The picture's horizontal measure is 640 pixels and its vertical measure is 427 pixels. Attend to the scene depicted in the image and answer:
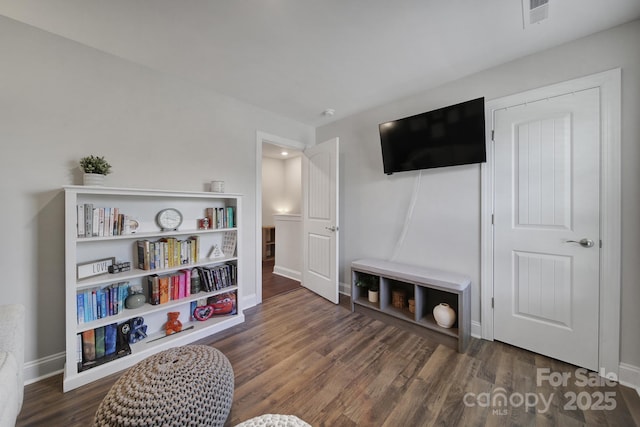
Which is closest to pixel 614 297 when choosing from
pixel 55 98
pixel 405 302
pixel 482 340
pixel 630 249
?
pixel 630 249

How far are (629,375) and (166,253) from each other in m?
3.49

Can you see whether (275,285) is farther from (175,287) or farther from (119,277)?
(119,277)

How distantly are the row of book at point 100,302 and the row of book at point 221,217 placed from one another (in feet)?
2.82

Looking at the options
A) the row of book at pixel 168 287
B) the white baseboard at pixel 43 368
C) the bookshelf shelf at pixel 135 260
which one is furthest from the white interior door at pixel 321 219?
the white baseboard at pixel 43 368

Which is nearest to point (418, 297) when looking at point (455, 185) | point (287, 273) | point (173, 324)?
point (455, 185)

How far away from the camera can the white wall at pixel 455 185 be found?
1591mm

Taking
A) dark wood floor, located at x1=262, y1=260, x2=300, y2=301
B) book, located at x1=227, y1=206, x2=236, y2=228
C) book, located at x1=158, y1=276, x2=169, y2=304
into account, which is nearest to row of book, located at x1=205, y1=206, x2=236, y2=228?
book, located at x1=227, y1=206, x2=236, y2=228

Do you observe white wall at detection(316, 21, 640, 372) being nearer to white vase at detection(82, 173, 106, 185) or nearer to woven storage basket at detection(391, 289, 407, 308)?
woven storage basket at detection(391, 289, 407, 308)

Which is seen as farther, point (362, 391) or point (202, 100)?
point (202, 100)

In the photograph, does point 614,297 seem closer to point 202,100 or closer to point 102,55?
point 202,100

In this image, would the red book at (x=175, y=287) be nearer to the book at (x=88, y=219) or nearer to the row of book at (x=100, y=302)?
the row of book at (x=100, y=302)

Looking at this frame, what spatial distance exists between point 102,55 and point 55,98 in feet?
1.63

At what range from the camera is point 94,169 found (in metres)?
1.75

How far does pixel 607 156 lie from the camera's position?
1.64 metres
